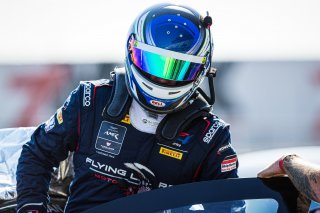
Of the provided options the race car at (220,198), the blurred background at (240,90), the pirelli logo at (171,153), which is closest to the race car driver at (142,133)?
the pirelli logo at (171,153)

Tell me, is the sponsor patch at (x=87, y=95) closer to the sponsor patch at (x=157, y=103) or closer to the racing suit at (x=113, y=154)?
the racing suit at (x=113, y=154)

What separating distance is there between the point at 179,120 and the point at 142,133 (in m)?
0.17

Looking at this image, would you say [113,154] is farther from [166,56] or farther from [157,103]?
[166,56]

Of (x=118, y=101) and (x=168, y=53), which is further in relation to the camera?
(x=118, y=101)

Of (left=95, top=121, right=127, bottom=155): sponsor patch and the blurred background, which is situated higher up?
(left=95, top=121, right=127, bottom=155): sponsor patch

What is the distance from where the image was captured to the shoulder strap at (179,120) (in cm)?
308

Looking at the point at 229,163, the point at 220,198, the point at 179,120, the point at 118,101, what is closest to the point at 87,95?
the point at 118,101

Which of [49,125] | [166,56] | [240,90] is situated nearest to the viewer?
[166,56]

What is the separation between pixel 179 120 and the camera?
3131mm

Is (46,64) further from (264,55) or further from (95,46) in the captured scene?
(95,46)

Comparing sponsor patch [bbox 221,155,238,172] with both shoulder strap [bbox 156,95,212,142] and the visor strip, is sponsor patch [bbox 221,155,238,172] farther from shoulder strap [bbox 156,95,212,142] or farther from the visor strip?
the visor strip

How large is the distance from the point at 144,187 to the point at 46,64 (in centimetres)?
447

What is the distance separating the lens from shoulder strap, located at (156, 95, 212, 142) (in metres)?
3.08

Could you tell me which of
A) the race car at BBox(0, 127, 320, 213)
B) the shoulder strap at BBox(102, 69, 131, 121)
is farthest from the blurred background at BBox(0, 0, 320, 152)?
the race car at BBox(0, 127, 320, 213)
